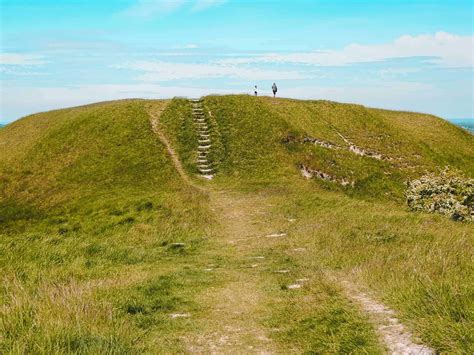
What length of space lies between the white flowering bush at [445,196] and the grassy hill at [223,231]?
1.29 m

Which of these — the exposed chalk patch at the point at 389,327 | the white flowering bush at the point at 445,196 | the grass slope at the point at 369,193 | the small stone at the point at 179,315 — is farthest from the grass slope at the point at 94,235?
the white flowering bush at the point at 445,196

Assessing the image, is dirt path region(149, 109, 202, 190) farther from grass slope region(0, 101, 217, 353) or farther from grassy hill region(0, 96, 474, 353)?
grass slope region(0, 101, 217, 353)

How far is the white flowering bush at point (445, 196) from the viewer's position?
2430 centimetres

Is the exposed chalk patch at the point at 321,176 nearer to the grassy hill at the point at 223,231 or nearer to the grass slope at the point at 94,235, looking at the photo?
the grassy hill at the point at 223,231

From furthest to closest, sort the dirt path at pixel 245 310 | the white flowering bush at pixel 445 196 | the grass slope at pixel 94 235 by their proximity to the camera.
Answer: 1. the white flowering bush at pixel 445 196
2. the dirt path at pixel 245 310
3. the grass slope at pixel 94 235

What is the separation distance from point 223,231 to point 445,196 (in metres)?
13.2

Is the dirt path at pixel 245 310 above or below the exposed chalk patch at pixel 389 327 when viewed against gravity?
below

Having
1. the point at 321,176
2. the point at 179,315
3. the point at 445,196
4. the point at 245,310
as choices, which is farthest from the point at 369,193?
the point at 179,315

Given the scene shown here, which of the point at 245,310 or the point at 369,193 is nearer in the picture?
the point at 245,310

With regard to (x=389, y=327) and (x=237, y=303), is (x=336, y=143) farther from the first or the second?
(x=389, y=327)

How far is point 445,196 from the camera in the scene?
26.2 m

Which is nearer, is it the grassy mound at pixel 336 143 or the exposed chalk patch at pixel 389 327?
the exposed chalk patch at pixel 389 327

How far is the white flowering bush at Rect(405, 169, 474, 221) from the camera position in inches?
957

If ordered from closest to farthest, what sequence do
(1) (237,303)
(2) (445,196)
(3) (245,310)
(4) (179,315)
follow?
1. (4) (179,315)
2. (3) (245,310)
3. (1) (237,303)
4. (2) (445,196)
